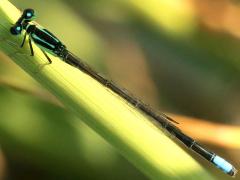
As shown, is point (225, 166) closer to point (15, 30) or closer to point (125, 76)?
point (15, 30)

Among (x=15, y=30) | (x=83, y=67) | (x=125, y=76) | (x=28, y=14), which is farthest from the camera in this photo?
(x=125, y=76)

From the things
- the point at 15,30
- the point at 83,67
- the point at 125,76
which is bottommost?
the point at 15,30

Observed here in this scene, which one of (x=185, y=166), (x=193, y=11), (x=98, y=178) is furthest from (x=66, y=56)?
(x=193, y=11)

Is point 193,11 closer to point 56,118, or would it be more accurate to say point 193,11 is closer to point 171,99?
point 171,99

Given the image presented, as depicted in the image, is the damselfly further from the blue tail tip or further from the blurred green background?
the blurred green background

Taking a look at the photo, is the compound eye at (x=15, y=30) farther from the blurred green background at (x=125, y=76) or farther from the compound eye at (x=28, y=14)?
the blurred green background at (x=125, y=76)

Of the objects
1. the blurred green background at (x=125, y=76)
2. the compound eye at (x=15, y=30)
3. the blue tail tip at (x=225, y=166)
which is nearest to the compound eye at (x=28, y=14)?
the compound eye at (x=15, y=30)

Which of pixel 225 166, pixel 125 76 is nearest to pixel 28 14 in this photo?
pixel 225 166
